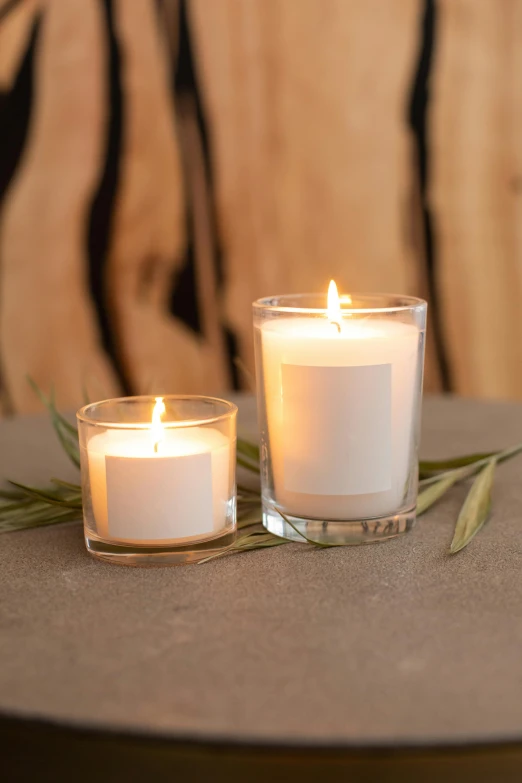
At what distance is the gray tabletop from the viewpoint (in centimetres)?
37

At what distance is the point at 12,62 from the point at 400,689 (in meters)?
1.16

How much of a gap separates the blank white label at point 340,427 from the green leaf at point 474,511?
0.06m

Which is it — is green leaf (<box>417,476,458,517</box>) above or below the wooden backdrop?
below

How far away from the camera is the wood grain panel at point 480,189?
139 cm

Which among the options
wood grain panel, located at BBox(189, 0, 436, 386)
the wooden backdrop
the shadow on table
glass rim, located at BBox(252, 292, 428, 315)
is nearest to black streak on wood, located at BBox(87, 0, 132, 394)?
the wooden backdrop

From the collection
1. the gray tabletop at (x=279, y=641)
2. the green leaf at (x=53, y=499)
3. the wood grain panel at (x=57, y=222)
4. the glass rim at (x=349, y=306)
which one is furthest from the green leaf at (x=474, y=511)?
the wood grain panel at (x=57, y=222)

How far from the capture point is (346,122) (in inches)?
55.5

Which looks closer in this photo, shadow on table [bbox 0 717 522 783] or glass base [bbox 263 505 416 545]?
shadow on table [bbox 0 717 522 783]

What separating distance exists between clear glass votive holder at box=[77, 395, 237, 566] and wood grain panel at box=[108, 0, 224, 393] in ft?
2.62

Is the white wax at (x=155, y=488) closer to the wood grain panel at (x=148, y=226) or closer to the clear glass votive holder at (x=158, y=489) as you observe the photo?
the clear glass votive holder at (x=158, y=489)

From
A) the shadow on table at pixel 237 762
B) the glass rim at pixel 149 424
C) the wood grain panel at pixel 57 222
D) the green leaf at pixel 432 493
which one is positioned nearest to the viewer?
the shadow on table at pixel 237 762

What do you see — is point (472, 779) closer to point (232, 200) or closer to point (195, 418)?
point (195, 418)

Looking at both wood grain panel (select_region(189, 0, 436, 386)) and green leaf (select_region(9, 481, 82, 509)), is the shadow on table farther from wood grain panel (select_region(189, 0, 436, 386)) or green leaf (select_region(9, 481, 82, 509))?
wood grain panel (select_region(189, 0, 436, 386))

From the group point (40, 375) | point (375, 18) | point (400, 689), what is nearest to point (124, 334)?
point (40, 375)
